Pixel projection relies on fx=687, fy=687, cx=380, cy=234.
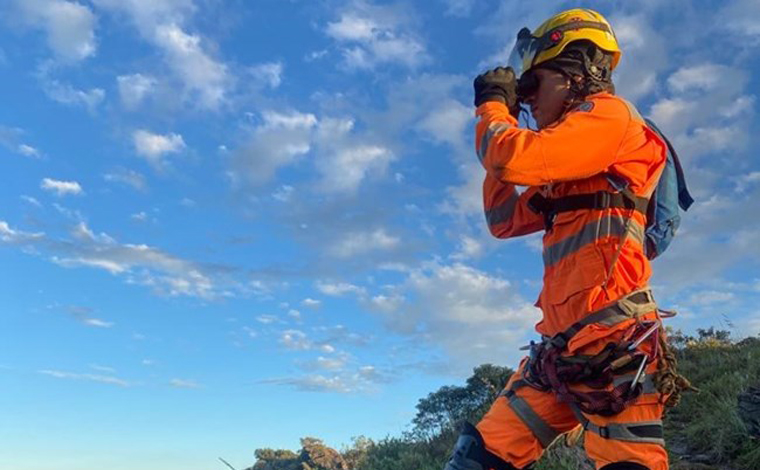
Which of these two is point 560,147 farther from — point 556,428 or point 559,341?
point 556,428

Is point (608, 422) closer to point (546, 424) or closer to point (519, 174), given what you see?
point (546, 424)

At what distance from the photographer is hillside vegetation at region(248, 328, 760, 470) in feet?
20.4

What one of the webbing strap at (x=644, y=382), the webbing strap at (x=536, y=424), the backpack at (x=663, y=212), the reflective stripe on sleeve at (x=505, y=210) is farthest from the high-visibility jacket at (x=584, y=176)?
the reflective stripe on sleeve at (x=505, y=210)

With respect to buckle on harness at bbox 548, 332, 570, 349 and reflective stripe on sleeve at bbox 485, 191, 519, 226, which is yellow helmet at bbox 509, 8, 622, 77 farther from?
buckle on harness at bbox 548, 332, 570, 349

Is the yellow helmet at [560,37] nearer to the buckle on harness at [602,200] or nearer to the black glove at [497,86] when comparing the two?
the black glove at [497,86]

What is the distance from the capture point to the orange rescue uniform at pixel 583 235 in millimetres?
2699

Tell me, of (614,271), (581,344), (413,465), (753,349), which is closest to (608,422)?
(581,344)

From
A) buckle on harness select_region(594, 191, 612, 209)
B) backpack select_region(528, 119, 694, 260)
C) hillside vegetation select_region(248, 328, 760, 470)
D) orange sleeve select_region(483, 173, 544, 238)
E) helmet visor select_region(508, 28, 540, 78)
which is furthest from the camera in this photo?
hillside vegetation select_region(248, 328, 760, 470)

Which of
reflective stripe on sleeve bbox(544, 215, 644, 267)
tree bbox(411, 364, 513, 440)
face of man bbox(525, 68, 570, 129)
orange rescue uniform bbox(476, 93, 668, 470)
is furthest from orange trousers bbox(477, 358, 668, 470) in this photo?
tree bbox(411, 364, 513, 440)

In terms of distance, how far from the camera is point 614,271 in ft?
9.20

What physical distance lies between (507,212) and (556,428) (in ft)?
3.63

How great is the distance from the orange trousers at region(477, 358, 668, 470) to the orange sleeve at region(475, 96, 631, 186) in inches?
33.3

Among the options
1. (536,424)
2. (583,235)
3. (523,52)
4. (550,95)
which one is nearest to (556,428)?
(536,424)

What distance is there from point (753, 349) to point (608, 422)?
9.13 metres
